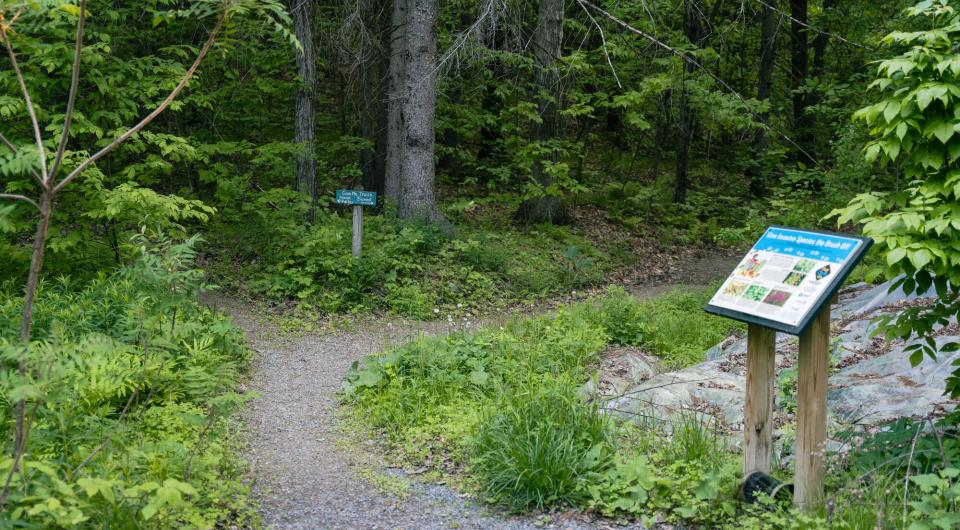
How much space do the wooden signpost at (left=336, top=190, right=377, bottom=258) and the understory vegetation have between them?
13.0 feet

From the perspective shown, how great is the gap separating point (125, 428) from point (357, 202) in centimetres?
705

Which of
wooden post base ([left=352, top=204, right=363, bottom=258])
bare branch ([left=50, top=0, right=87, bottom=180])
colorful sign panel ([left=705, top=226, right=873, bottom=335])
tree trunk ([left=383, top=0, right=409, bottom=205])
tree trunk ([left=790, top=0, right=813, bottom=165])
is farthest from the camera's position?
tree trunk ([left=790, top=0, right=813, bottom=165])

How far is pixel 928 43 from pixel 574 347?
4.28 metres

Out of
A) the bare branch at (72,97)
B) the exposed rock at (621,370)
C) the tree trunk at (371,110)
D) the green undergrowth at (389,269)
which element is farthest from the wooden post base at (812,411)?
the tree trunk at (371,110)

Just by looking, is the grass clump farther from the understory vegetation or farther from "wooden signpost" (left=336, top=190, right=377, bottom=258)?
"wooden signpost" (left=336, top=190, right=377, bottom=258)

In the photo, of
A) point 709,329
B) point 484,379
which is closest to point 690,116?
point 709,329

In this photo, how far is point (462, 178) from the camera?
61.5ft

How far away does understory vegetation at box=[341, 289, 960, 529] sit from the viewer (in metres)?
3.81

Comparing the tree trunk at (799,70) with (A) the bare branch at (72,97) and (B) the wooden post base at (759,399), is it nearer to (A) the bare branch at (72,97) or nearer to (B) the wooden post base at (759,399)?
(B) the wooden post base at (759,399)

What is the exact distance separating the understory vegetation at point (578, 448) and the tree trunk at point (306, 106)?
5.47m

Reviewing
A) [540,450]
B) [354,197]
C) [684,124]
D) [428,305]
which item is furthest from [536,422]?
[684,124]

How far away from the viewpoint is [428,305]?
10.3 meters

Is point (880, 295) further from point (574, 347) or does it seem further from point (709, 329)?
point (574, 347)

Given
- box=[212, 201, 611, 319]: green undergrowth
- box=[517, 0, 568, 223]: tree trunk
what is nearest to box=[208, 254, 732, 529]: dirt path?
box=[212, 201, 611, 319]: green undergrowth
